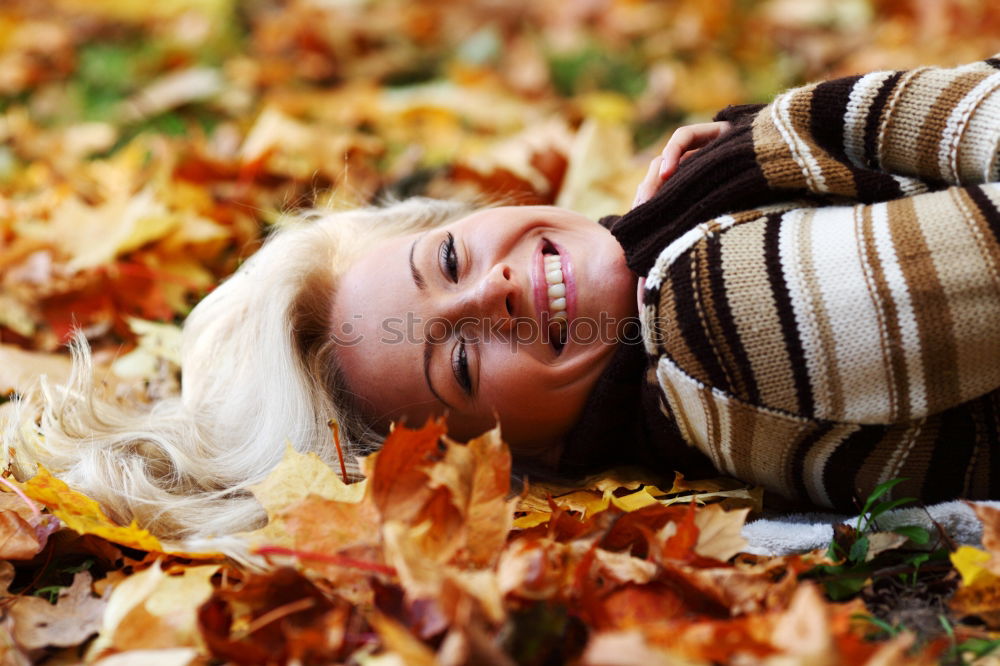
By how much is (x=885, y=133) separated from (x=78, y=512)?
1518 mm

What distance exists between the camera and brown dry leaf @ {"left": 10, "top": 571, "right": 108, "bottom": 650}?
4.32 feet

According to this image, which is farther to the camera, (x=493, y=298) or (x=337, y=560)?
(x=493, y=298)

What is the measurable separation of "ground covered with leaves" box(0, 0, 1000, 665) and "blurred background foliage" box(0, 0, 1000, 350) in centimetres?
1

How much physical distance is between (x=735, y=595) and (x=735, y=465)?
1.52 ft

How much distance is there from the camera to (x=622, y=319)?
1731 millimetres

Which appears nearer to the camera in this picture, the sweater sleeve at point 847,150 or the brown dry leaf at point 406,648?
the brown dry leaf at point 406,648

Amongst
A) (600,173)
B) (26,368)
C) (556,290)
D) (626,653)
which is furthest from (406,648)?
(600,173)

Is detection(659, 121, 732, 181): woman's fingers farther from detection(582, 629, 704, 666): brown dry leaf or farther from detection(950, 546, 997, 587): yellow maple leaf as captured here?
detection(582, 629, 704, 666): brown dry leaf

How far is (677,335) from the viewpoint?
5.04 feet

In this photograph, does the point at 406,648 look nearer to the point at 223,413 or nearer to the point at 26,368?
the point at 223,413

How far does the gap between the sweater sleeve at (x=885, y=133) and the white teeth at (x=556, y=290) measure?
0.43 meters

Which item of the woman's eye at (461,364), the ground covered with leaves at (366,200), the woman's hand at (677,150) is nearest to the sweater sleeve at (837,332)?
the ground covered with leaves at (366,200)

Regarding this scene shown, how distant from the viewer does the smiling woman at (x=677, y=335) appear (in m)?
1.43

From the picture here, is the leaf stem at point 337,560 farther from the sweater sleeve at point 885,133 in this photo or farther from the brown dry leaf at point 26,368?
the brown dry leaf at point 26,368
